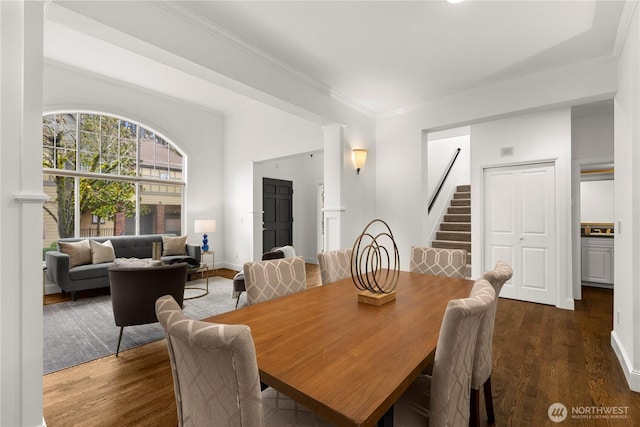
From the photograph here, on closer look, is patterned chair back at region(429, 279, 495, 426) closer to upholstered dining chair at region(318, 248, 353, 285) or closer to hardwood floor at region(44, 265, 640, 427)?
hardwood floor at region(44, 265, 640, 427)

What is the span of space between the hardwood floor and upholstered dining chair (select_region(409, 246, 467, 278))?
2.61 ft

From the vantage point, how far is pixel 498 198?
4316 mm

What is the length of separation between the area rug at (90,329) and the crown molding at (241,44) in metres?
2.85

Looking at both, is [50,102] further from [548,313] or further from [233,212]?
[548,313]

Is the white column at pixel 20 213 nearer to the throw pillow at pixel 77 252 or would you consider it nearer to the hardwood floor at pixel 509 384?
the hardwood floor at pixel 509 384

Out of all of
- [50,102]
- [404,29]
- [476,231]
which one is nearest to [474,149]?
[476,231]

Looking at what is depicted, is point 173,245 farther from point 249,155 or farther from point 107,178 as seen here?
point 249,155

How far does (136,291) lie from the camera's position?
268 centimetres

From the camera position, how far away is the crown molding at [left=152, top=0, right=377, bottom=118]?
221cm

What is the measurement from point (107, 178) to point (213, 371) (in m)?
5.67

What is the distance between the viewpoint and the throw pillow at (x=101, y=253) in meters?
4.55

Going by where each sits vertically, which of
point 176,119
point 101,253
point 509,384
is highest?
point 176,119

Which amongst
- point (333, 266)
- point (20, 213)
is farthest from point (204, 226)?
point (20, 213)

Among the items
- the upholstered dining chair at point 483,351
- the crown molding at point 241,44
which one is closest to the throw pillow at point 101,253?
the crown molding at point 241,44
